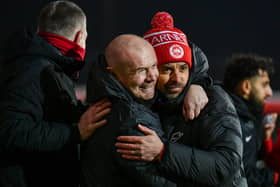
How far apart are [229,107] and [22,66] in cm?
99

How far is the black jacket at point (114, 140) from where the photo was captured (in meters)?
1.98

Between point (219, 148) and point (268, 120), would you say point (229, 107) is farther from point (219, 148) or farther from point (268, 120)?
point (268, 120)

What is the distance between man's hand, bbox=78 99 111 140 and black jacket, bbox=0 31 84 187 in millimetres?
64

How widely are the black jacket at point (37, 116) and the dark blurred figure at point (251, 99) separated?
1.52 metres

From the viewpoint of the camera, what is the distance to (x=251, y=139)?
11.8 feet

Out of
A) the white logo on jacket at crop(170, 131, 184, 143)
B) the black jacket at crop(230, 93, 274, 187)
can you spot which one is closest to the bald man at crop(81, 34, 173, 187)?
the white logo on jacket at crop(170, 131, 184, 143)

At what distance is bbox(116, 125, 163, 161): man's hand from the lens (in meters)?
1.97

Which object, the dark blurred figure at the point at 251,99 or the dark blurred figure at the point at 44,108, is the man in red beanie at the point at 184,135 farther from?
the dark blurred figure at the point at 251,99

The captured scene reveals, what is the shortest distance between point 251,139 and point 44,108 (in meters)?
1.77

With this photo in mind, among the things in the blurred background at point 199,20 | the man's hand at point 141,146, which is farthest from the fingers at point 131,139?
the blurred background at point 199,20

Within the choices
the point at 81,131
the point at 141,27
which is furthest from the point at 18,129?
the point at 141,27

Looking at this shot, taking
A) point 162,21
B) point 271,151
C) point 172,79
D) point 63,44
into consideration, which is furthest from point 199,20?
point 172,79

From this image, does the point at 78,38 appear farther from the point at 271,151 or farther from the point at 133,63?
the point at 271,151

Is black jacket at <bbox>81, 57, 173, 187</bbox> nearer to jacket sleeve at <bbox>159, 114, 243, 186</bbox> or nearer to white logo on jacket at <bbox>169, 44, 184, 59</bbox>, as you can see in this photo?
jacket sleeve at <bbox>159, 114, 243, 186</bbox>
